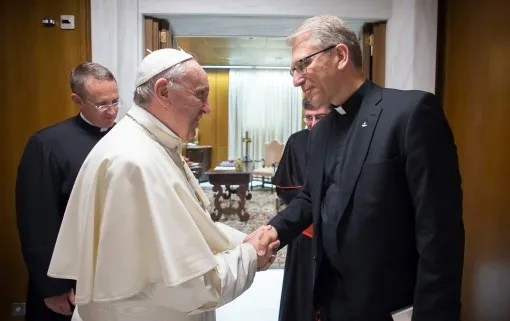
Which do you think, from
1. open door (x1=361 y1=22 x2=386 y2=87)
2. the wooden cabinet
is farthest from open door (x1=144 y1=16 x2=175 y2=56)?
the wooden cabinet

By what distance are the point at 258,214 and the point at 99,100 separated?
542 centimetres

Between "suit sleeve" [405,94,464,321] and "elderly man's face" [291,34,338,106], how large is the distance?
38 cm

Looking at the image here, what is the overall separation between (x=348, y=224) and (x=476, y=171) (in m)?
1.41

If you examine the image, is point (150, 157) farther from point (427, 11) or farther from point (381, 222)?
point (427, 11)

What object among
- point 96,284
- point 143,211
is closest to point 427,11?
point 143,211

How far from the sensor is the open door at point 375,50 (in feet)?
10.3

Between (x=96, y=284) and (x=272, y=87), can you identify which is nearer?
(x=96, y=284)

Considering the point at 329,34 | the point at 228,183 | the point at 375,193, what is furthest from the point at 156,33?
the point at 228,183

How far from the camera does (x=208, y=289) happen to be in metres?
1.19

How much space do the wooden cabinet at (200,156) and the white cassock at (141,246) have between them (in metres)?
9.14

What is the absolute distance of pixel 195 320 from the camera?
1.39 meters

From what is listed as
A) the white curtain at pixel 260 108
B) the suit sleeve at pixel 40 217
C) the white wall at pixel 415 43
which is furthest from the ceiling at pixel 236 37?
the suit sleeve at pixel 40 217

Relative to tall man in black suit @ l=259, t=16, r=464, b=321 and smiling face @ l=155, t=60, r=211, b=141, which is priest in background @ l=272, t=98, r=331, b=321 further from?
smiling face @ l=155, t=60, r=211, b=141

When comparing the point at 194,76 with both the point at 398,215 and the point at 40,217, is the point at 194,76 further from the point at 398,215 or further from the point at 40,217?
the point at 40,217
